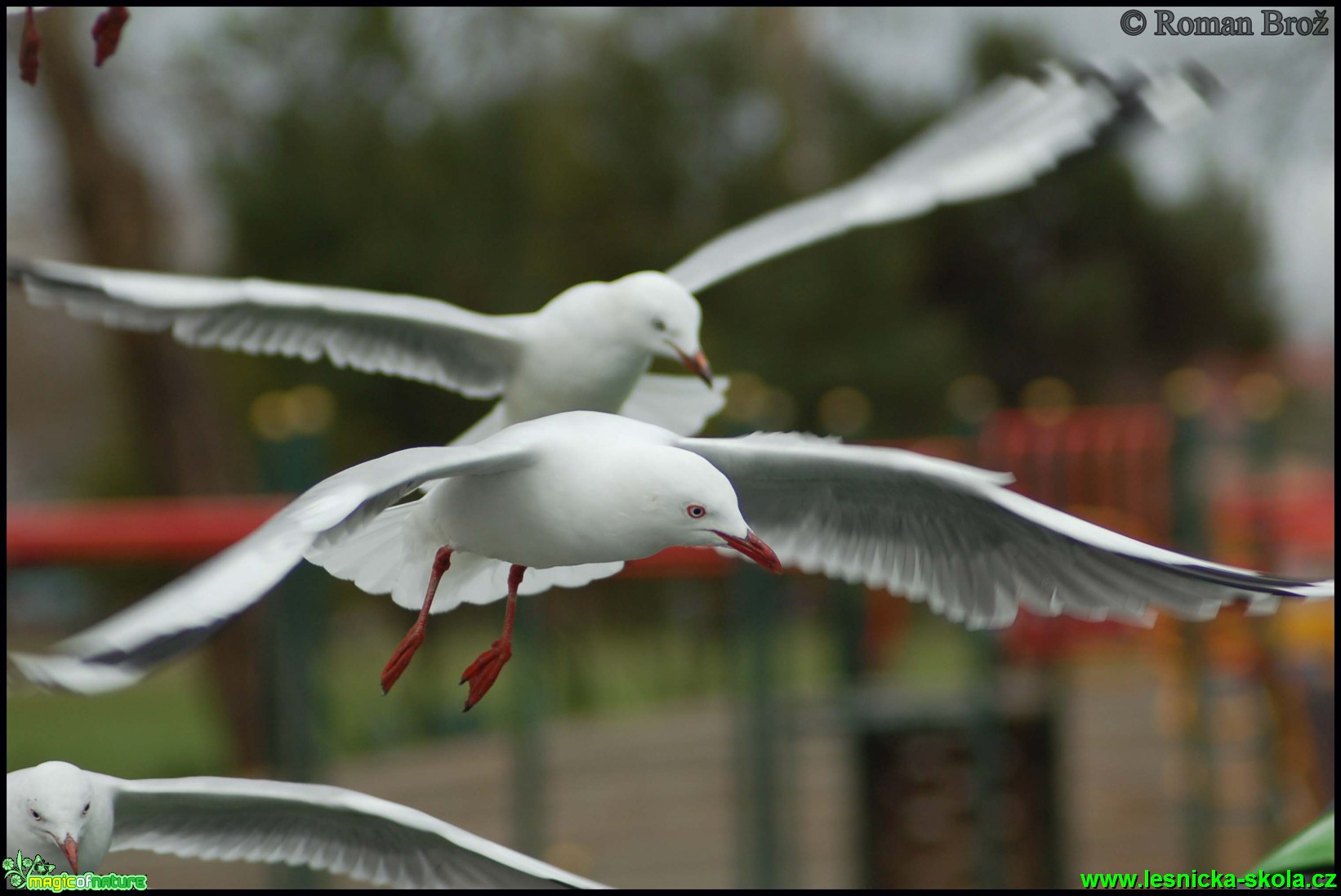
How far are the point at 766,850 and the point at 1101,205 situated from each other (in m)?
6.00

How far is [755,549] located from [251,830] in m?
0.43

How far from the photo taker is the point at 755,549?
78cm

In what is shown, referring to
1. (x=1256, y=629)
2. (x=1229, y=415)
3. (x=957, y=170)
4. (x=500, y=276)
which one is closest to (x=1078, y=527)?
(x=957, y=170)

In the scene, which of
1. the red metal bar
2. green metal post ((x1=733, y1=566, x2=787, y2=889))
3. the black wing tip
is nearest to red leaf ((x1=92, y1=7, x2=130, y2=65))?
the black wing tip

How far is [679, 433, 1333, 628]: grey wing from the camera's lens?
873 mm

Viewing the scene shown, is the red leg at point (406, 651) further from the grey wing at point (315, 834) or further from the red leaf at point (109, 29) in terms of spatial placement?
the red leaf at point (109, 29)

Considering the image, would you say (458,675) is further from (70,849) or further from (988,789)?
(70,849)

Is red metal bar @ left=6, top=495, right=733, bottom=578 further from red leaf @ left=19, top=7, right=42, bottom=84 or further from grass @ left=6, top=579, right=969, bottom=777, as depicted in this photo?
red leaf @ left=19, top=7, right=42, bottom=84

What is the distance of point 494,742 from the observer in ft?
17.7

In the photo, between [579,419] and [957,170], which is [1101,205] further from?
[579,419]

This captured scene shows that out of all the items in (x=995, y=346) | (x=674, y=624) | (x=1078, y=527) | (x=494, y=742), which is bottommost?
(x=1078, y=527)

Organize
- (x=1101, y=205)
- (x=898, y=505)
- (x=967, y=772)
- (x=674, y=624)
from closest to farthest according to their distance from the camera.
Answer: (x=898, y=505)
(x=967, y=772)
(x=674, y=624)
(x=1101, y=205)

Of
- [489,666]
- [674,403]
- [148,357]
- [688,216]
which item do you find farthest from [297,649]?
[688,216]

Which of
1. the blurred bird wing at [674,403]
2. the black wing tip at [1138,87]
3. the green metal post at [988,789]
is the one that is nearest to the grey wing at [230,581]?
the blurred bird wing at [674,403]
